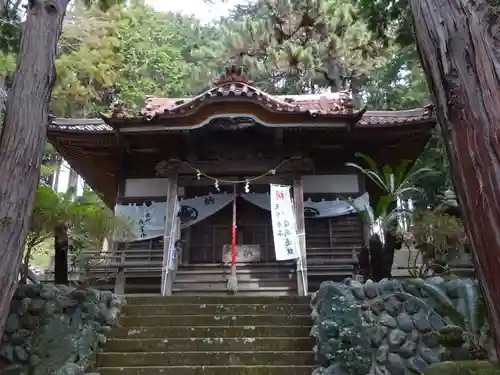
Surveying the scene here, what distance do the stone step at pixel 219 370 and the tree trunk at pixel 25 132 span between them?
2027mm

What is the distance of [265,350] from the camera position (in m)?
5.95

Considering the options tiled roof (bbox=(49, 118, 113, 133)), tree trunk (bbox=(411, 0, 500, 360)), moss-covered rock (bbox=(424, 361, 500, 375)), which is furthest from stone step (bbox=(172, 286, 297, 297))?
tree trunk (bbox=(411, 0, 500, 360))

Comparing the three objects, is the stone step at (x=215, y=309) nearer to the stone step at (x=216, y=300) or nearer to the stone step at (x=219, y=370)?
the stone step at (x=216, y=300)

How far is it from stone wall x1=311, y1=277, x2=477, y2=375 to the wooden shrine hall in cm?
266

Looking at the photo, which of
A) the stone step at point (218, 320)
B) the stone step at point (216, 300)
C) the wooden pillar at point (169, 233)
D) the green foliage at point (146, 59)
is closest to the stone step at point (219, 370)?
the stone step at point (218, 320)

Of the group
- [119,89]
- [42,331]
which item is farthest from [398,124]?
[119,89]

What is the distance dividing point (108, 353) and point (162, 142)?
5.09 metres

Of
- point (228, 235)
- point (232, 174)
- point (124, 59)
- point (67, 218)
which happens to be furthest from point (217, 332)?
point (124, 59)

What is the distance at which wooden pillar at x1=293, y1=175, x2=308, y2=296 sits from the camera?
28.2 feet

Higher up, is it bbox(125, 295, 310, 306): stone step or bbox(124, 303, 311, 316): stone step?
bbox(125, 295, 310, 306): stone step

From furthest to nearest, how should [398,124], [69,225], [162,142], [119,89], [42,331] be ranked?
[119,89]
[162,142]
[398,124]
[69,225]
[42,331]

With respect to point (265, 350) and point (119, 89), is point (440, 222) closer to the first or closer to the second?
point (265, 350)

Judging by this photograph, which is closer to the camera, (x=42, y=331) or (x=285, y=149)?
(x=42, y=331)

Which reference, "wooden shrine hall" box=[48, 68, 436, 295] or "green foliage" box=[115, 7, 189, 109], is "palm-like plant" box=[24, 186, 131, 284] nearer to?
"wooden shrine hall" box=[48, 68, 436, 295]
